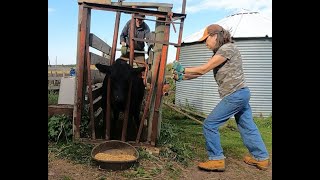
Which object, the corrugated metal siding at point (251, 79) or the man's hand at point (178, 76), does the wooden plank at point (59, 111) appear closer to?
the man's hand at point (178, 76)

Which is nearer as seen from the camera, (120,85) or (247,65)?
(120,85)

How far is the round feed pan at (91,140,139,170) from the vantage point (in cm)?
459

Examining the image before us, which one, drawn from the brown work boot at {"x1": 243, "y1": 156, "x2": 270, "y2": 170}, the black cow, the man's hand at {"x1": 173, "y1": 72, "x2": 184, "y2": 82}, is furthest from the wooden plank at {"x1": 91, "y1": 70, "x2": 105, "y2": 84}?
the brown work boot at {"x1": 243, "y1": 156, "x2": 270, "y2": 170}

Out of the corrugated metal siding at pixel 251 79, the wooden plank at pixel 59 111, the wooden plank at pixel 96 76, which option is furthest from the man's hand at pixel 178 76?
the corrugated metal siding at pixel 251 79

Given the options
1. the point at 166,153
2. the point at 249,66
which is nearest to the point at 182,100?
the point at 249,66

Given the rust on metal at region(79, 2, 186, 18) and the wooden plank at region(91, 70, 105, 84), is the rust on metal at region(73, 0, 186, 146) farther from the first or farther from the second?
the wooden plank at region(91, 70, 105, 84)

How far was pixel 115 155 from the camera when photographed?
496cm

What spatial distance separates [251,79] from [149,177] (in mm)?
8114

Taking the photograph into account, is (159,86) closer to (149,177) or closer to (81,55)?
(81,55)

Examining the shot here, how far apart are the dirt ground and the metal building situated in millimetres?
6773

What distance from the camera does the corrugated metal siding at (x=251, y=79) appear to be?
11617 millimetres

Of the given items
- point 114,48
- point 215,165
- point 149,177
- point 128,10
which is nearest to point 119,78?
point 114,48
